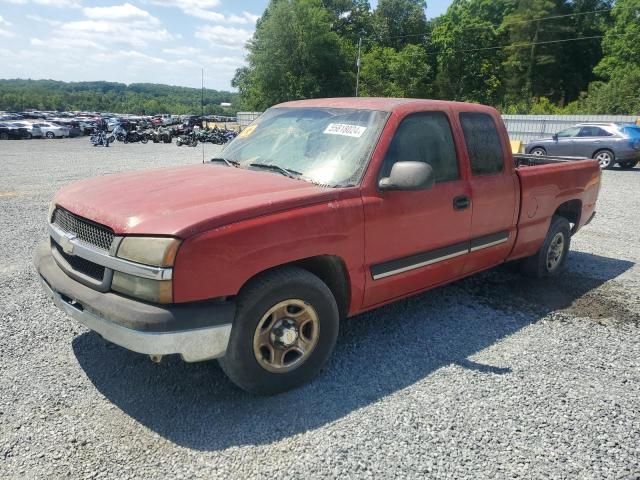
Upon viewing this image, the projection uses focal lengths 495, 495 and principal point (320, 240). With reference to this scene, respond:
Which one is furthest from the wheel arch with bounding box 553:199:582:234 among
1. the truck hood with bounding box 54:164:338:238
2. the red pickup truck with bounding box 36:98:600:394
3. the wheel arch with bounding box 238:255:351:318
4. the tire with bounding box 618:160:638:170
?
the tire with bounding box 618:160:638:170

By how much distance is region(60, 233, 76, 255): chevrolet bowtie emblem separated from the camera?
3002 mm

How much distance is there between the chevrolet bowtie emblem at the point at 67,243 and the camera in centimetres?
300

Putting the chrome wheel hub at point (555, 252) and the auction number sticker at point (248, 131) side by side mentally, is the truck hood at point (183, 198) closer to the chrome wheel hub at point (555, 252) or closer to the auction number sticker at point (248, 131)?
the auction number sticker at point (248, 131)

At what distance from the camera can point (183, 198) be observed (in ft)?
9.86

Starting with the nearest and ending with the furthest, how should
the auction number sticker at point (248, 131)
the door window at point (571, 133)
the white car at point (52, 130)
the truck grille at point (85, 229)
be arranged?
the truck grille at point (85, 229), the auction number sticker at point (248, 131), the door window at point (571, 133), the white car at point (52, 130)

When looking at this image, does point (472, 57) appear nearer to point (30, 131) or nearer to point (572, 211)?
point (30, 131)

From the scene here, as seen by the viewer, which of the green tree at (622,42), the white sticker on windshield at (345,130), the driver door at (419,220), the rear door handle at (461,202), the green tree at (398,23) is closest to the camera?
the driver door at (419,220)

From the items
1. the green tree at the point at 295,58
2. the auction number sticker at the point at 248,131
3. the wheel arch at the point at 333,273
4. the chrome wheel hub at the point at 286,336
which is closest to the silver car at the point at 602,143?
the auction number sticker at the point at 248,131

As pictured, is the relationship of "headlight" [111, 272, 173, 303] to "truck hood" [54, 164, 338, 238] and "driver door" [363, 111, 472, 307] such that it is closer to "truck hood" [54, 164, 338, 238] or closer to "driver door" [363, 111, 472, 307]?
"truck hood" [54, 164, 338, 238]

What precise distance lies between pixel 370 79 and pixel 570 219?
60.2 m

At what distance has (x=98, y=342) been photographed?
12.3 ft

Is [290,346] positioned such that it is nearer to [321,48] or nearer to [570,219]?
[570,219]

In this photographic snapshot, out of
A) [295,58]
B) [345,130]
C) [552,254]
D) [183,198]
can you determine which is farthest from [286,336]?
[295,58]

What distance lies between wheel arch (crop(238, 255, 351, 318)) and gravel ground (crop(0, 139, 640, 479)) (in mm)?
492
